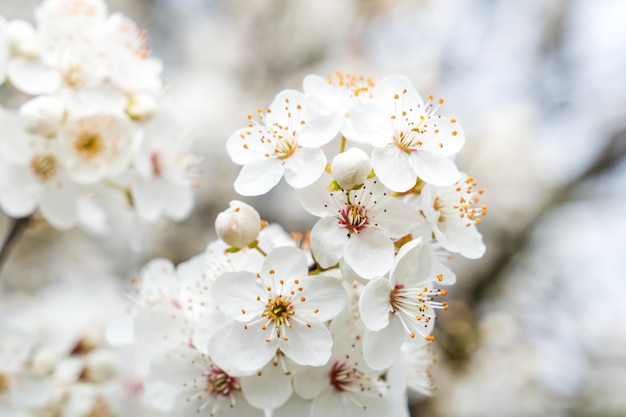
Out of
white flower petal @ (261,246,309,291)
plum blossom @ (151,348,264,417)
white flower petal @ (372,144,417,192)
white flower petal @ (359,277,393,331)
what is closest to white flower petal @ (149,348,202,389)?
plum blossom @ (151,348,264,417)

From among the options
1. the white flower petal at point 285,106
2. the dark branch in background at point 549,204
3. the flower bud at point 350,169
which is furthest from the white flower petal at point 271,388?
the dark branch in background at point 549,204

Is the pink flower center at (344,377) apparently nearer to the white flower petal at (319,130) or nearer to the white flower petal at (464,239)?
the white flower petal at (464,239)

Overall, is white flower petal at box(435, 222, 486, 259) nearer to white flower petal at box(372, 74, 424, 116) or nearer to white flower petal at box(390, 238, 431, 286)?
white flower petal at box(390, 238, 431, 286)

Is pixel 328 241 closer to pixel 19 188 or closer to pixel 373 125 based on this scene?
pixel 373 125

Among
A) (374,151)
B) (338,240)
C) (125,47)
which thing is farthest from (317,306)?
(125,47)

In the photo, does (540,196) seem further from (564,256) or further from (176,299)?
(176,299)

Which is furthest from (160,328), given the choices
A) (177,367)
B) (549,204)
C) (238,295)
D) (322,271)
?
(549,204)
